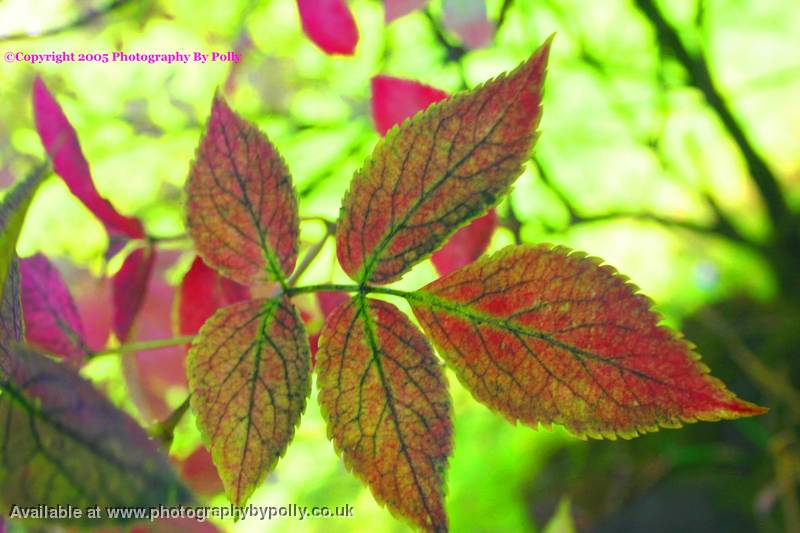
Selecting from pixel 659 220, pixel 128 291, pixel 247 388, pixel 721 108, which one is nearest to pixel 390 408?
pixel 247 388

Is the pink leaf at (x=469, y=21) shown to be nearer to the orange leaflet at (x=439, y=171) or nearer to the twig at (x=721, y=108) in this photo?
the orange leaflet at (x=439, y=171)

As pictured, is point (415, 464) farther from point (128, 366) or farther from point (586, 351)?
point (128, 366)

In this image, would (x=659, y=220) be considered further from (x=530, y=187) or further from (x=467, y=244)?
(x=467, y=244)

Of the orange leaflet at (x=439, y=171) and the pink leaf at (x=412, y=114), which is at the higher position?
the pink leaf at (x=412, y=114)

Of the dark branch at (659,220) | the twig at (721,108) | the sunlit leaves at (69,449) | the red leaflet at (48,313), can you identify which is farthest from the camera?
the twig at (721,108)

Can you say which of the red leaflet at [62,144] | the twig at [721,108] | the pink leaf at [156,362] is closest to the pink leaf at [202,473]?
the pink leaf at [156,362]

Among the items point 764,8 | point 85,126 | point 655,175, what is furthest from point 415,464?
point 764,8

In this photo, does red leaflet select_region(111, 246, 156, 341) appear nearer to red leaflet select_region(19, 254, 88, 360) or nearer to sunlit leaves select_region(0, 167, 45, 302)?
red leaflet select_region(19, 254, 88, 360)
